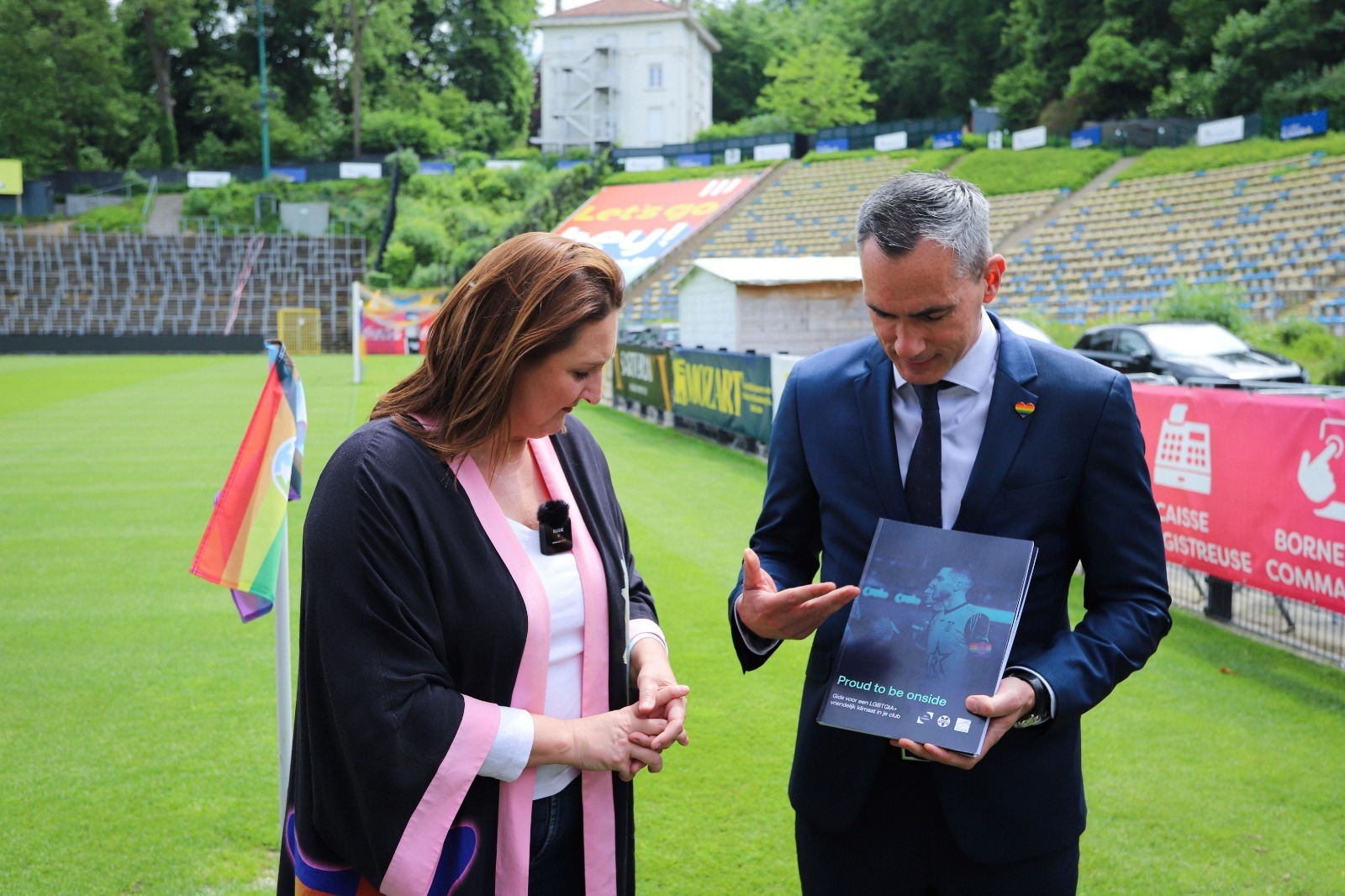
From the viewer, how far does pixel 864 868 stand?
7.00 feet

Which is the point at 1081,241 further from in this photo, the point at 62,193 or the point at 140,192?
the point at 62,193

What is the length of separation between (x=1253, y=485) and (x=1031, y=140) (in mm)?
43431

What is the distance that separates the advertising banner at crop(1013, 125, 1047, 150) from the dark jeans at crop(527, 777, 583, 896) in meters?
48.3

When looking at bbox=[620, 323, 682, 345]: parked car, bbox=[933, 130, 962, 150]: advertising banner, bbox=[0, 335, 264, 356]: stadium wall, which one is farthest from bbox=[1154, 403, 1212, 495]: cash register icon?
bbox=[933, 130, 962, 150]: advertising banner

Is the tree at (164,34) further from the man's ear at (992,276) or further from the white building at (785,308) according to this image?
the man's ear at (992,276)

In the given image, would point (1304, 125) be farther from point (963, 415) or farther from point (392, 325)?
point (963, 415)

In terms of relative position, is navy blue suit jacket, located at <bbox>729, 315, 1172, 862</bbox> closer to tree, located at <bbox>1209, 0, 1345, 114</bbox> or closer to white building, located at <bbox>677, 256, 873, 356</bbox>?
white building, located at <bbox>677, 256, 873, 356</bbox>

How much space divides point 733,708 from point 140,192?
66968 mm

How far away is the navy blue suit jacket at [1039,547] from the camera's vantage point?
2.03m

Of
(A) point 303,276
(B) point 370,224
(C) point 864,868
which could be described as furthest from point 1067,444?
(B) point 370,224

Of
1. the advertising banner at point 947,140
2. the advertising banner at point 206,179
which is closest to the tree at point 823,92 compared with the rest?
the advertising banner at point 947,140

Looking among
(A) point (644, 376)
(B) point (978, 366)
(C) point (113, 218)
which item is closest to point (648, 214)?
(C) point (113, 218)

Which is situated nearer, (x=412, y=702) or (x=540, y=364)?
(x=412, y=702)

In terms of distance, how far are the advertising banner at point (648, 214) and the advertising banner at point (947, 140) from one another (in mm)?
9006
